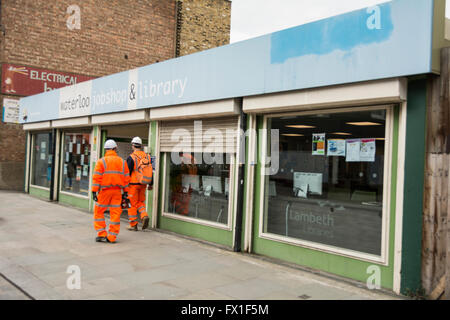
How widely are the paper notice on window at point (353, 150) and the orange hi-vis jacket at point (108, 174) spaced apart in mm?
4191

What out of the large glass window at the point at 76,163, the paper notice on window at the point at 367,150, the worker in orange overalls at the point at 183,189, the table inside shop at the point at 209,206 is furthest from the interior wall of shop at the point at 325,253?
the large glass window at the point at 76,163

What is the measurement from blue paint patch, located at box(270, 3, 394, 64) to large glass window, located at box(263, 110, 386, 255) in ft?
3.11

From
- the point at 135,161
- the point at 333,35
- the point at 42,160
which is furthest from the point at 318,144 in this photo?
the point at 42,160

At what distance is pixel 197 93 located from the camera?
26.6 feet

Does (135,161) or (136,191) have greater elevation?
(135,161)

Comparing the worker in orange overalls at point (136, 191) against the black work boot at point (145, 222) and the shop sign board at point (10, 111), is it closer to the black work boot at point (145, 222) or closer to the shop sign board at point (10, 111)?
the black work boot at point (145, 222)

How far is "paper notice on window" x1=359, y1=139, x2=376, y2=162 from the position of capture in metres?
5.73

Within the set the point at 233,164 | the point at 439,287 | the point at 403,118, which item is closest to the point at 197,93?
the point at 233,164

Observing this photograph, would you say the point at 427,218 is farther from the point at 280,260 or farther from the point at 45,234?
the point at 45,234

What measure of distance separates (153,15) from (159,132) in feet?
46.9

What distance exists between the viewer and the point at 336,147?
6.23 m

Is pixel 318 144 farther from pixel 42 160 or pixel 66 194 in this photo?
pixel 42 160

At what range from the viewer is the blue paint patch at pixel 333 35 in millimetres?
5254

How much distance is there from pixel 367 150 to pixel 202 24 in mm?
19356
